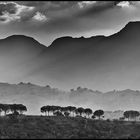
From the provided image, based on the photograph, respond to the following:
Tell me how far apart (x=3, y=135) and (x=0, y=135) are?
1596 mm

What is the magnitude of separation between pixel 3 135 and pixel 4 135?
0.53 m

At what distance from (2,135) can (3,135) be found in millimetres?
572

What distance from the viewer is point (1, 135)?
19975 centimetres

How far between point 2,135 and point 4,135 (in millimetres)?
1071

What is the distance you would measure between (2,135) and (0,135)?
1.15m

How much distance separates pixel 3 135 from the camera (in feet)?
655

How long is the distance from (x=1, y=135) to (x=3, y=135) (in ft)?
3.51

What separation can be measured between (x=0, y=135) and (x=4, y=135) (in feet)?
6.97

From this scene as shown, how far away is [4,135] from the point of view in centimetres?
19988

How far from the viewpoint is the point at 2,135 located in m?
200

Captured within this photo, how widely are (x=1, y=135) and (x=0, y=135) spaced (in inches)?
26.5
